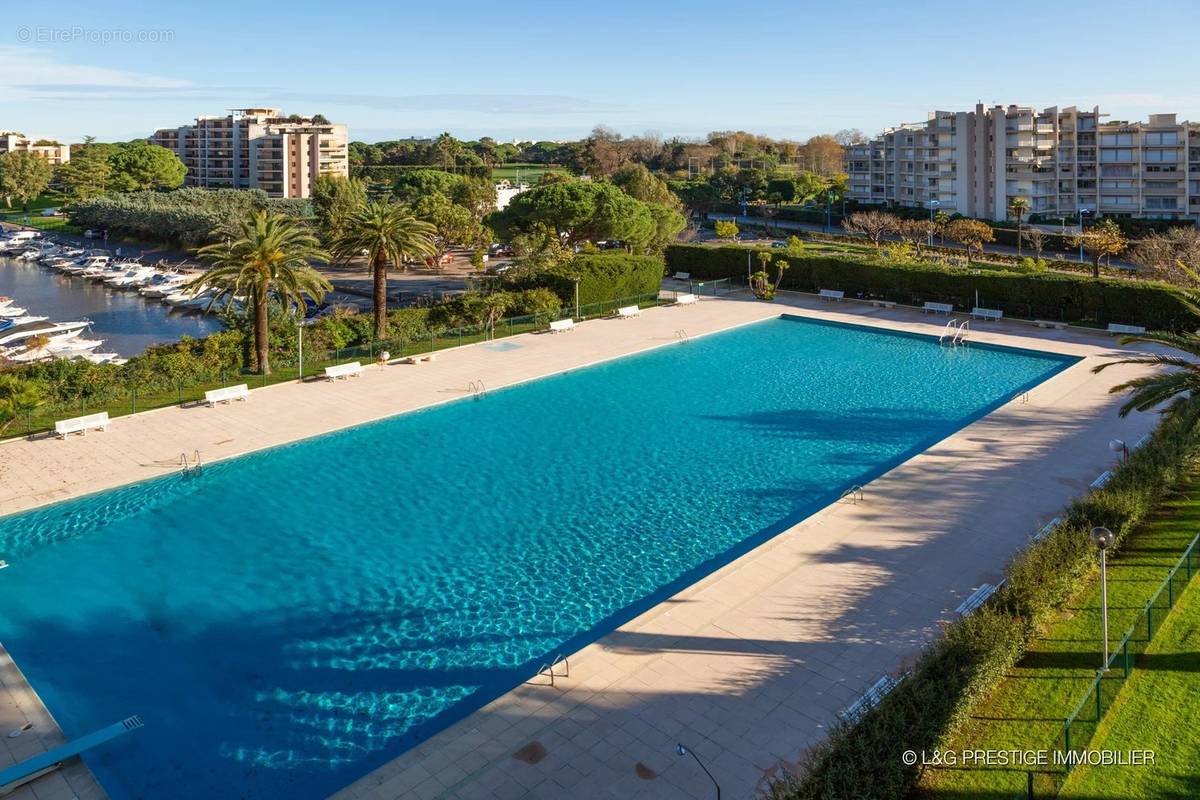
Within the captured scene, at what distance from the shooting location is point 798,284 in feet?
138

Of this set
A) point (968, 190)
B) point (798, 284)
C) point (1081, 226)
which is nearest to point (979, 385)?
point (798, 284)

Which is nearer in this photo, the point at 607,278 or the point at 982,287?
the point at 982,287

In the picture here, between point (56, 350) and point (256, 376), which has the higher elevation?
point (56, 350)

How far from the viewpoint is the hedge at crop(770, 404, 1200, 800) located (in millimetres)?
8289

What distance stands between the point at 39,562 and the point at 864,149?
83.1m

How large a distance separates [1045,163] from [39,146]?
457 feet

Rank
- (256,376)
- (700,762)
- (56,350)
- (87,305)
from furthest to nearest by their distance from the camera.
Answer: (87,305) → (56,350) → (256,376) → (700,762)

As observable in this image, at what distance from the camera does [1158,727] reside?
32.4 feet

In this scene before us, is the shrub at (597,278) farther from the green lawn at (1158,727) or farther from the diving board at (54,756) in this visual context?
the green lawn at (1158,727)

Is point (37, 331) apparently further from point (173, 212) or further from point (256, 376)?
point (173, 212)

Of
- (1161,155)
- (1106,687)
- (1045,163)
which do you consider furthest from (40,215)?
(1106,687)

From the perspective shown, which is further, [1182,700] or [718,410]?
[718,410]

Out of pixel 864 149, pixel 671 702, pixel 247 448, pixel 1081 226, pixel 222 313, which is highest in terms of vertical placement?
pixel 864 149

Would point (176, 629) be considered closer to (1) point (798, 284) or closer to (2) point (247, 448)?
(2) point (247, 448)
